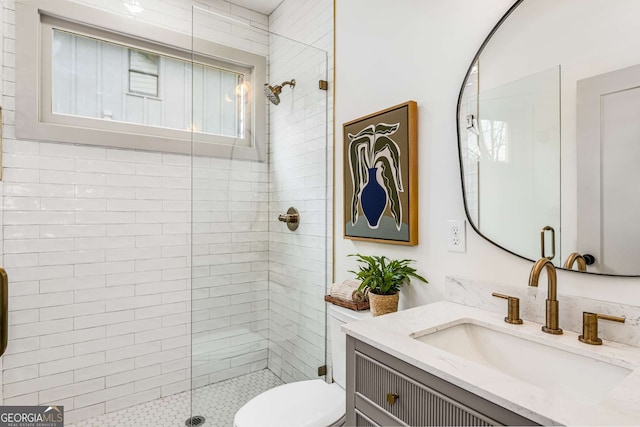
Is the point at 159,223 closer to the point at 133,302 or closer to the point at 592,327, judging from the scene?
the point at 133,302

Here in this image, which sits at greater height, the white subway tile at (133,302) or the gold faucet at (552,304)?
the gold faucet at (552,304)

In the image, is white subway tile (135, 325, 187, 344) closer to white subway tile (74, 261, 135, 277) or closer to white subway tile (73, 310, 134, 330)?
white subway tile (73, 310, 134, 330)

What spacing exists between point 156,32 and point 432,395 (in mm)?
2702

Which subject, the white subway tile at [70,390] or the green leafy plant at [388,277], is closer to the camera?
the green leafy plant at [388,277]

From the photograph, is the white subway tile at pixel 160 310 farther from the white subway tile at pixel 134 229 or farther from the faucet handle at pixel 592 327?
the faucet handle at pixel 592 327

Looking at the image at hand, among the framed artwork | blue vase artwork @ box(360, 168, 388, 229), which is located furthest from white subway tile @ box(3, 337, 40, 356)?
blue vase artwork @ box(360, 168, 388, 229)

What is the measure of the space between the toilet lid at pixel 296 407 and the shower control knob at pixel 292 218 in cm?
95

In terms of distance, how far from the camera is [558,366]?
3.25ft

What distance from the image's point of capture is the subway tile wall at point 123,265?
2.08 meters

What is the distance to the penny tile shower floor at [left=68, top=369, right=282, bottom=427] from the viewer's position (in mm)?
2066

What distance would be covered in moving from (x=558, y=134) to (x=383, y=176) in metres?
0.75

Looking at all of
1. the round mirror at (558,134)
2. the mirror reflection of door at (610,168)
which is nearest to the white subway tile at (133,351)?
the round mirror at (558,134)

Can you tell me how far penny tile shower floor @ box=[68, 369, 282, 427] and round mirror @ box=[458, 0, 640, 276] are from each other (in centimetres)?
162

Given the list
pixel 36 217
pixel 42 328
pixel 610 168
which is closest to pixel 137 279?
pixel 42 328
